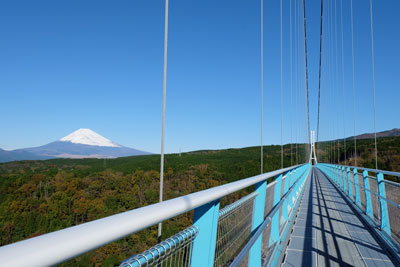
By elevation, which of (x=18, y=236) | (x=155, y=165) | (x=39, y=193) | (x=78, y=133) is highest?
(x=78, y=133)

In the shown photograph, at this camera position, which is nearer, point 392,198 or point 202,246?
point 202,246

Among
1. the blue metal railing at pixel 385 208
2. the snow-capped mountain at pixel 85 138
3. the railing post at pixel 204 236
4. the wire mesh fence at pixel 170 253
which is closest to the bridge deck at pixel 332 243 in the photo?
the blue metal railing at pixel 385 208

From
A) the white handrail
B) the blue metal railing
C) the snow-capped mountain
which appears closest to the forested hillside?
the blue metal railing

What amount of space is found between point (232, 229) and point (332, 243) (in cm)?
222

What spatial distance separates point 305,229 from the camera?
3.96m

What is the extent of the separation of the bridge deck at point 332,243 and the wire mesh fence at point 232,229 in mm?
994

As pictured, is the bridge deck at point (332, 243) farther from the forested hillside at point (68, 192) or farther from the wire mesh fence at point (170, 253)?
the forested hillside at point (68, 192)

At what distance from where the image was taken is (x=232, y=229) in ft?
5.37

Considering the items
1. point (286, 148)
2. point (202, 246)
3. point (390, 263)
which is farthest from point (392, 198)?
point (286, 148)

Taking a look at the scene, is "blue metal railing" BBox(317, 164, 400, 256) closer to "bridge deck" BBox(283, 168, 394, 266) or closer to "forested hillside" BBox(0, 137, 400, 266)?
"bridge deck" BBox(283, 168, 394, 266)

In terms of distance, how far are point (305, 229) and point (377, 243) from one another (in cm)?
81

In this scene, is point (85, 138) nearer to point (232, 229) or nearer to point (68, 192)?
point (68, 192)

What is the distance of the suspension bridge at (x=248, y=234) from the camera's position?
487 millimetres

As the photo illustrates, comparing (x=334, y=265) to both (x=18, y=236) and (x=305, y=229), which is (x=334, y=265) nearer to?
(x=305, y=229)
